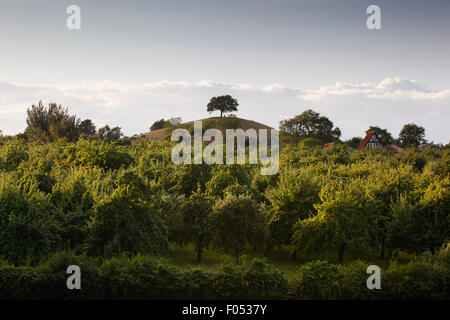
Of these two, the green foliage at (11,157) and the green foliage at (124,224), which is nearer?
the green foliage at (124,224)

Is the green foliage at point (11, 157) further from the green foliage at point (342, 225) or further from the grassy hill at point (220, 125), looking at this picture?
the grassy hill at point (220, 125)

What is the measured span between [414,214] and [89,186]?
2338 centimetres

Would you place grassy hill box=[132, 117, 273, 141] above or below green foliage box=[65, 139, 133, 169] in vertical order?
above

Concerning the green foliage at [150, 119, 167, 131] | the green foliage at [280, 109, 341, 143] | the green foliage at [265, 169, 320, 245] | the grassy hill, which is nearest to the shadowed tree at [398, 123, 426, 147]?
the green foliage at [280, 109, 341, 143]

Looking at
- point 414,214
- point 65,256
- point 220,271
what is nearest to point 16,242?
point 65,256

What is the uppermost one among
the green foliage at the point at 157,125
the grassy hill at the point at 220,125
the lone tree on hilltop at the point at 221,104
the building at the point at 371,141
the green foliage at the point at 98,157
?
the lone tree on hilltop at the point at 221,104

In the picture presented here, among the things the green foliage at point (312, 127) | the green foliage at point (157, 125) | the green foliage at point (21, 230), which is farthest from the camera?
the green foliage at point (157, 125)

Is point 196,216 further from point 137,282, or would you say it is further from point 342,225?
point 137,282

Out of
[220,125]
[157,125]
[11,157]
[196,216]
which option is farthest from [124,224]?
[157,125]

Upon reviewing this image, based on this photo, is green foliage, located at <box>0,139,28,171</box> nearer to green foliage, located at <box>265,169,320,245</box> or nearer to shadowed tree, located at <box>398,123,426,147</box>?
green foliage, located at <box>265,169,320,245</box>

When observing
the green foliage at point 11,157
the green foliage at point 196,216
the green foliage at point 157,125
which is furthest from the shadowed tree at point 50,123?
the green foliage at point 157,125
